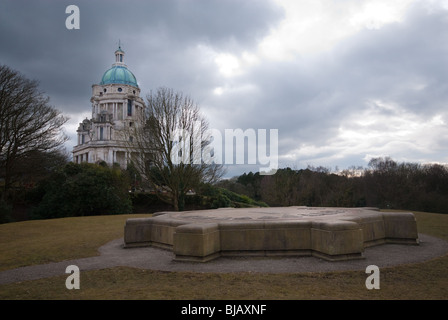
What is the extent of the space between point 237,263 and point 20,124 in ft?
88.9

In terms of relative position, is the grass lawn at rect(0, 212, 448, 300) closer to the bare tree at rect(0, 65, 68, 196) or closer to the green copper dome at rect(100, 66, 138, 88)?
the bare tree at rect(0, 65, 68, 196)

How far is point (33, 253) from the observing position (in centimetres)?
997

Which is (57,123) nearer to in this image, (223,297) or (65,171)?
(65,171)

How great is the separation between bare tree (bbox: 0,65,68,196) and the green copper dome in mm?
61190

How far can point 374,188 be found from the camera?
41.2 m

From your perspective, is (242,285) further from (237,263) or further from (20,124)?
(20,124)

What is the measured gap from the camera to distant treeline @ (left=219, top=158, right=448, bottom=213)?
36969mm

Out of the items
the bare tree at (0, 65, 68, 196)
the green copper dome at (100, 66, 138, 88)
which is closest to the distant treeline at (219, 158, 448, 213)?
the bare tree at (0, 65, 68, 196)

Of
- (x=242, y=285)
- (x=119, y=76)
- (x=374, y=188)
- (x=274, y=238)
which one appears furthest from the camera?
(x=119, y=76)

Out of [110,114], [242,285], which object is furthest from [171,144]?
[110,114]

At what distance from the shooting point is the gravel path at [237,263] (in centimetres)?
713

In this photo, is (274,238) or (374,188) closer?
(274,238)

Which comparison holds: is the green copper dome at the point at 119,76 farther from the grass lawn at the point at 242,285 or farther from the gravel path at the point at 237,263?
the grass lawn at the point at 242,285
